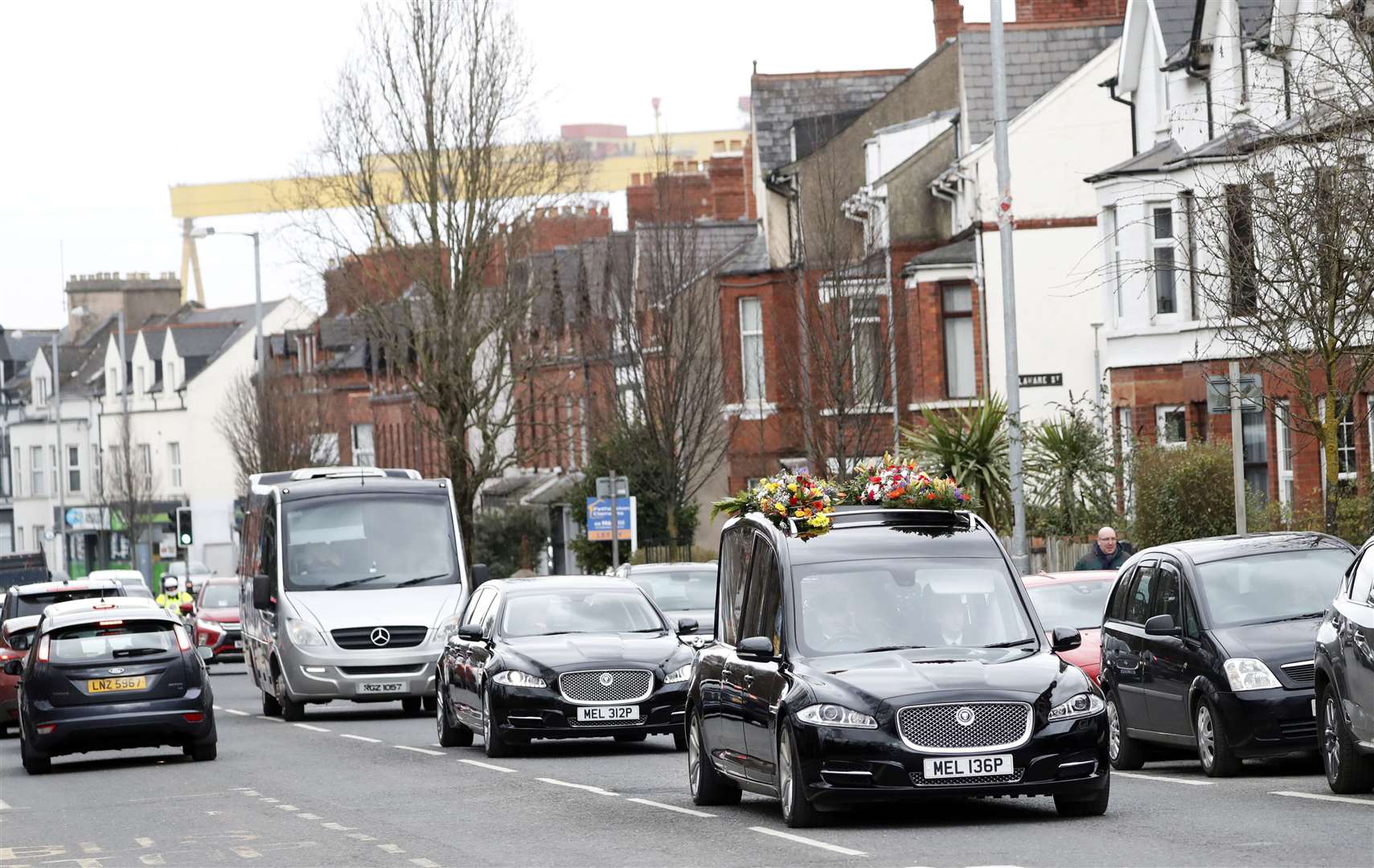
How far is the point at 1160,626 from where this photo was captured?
15820 mm

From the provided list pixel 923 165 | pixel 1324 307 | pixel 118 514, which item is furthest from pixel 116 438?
pixel 1324 307

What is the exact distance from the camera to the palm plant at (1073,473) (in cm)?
3419

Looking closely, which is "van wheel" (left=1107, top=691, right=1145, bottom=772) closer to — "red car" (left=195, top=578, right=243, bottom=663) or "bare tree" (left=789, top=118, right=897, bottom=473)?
"bare tree" (left=789, top=118, right=897, bottom=473)

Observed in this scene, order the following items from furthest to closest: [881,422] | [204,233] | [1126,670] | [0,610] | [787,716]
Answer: [204,233], [881,422], [0,610], [1126,670], [787,716]

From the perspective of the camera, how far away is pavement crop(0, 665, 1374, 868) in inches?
475

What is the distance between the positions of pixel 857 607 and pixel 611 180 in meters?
143

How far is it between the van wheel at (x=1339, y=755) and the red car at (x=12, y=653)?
59.4ft

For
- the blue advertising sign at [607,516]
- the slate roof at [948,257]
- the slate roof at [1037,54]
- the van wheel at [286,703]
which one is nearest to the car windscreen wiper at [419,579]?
the van wheel at [286,703]

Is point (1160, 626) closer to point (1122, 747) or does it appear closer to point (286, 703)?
point (1122, 747)

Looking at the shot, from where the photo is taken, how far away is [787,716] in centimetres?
1299

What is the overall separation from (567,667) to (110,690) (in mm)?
4741

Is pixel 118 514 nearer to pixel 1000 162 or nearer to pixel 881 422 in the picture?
pixel 881 422

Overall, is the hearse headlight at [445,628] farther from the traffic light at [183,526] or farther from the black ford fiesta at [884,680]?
the traffic light at [183,526]

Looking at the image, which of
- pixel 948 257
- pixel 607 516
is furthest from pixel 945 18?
pixel 607 516
